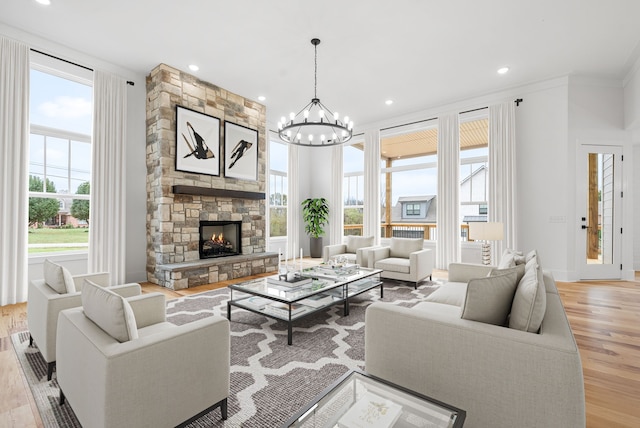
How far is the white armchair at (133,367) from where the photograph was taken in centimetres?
123

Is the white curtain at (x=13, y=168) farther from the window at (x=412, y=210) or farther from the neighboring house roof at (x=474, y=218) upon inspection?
the neighboring house roof at (x=474, y=218)

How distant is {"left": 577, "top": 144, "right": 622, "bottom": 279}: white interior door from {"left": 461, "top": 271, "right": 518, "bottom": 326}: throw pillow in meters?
4.70

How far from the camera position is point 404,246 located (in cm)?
510

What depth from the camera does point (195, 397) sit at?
147cm

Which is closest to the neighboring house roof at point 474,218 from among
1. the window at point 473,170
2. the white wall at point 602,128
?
the window at point 473,170

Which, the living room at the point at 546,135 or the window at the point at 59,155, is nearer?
the window at the point at 59,155

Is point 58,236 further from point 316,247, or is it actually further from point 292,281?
point 316,247

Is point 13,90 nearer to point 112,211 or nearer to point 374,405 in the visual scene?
point 112,211

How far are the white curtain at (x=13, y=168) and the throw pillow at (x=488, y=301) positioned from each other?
498 cm

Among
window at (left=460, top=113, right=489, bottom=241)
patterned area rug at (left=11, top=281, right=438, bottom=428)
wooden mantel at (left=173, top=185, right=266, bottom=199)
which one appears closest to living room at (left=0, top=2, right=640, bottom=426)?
window at (left=460, top=113, right=489, bottom=241)

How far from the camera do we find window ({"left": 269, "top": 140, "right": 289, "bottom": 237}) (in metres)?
7.38

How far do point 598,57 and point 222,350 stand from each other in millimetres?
6079

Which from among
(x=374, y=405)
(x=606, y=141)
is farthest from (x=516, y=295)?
(x=606, y=141)

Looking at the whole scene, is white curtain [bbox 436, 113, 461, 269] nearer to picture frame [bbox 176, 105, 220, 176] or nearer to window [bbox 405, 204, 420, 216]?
window [bbox 405, 204, 420, 216]
